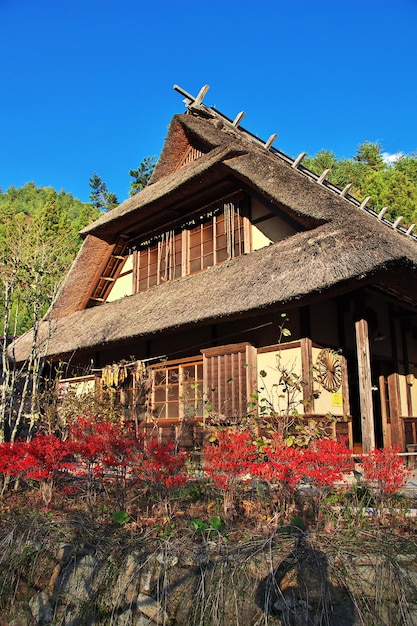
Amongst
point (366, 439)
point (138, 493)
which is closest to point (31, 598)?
point (138, 493)

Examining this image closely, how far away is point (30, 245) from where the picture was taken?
773 cm

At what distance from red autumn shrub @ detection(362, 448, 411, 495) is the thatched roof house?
5.38 ft

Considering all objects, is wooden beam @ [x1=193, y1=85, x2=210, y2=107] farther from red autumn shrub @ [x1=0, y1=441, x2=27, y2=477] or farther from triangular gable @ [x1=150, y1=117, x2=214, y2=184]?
red autumn shrub @ [x1=0, y1=441, x2=27, y2=477]

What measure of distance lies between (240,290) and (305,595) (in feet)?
16.8

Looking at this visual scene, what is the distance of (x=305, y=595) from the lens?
2.93 metres

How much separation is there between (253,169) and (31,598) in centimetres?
698

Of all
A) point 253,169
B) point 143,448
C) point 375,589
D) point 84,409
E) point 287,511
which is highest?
point 253,169

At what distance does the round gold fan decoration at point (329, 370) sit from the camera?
24.7 feet

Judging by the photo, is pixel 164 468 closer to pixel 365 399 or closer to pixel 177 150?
pixel 365 399

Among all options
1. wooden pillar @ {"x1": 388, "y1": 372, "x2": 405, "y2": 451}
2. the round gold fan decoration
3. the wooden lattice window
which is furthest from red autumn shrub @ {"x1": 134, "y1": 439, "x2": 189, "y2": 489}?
wooden pillar @ {"x1": 388, "y1": 372, "x2": 405, "y2": 451}

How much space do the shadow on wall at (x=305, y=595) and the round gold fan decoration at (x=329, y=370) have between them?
4.51 meters

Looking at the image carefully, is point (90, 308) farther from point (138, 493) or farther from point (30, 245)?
point (138, 493)

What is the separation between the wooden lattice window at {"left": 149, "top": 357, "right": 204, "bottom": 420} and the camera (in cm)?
898

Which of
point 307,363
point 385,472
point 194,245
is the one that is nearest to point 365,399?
point 307,363
